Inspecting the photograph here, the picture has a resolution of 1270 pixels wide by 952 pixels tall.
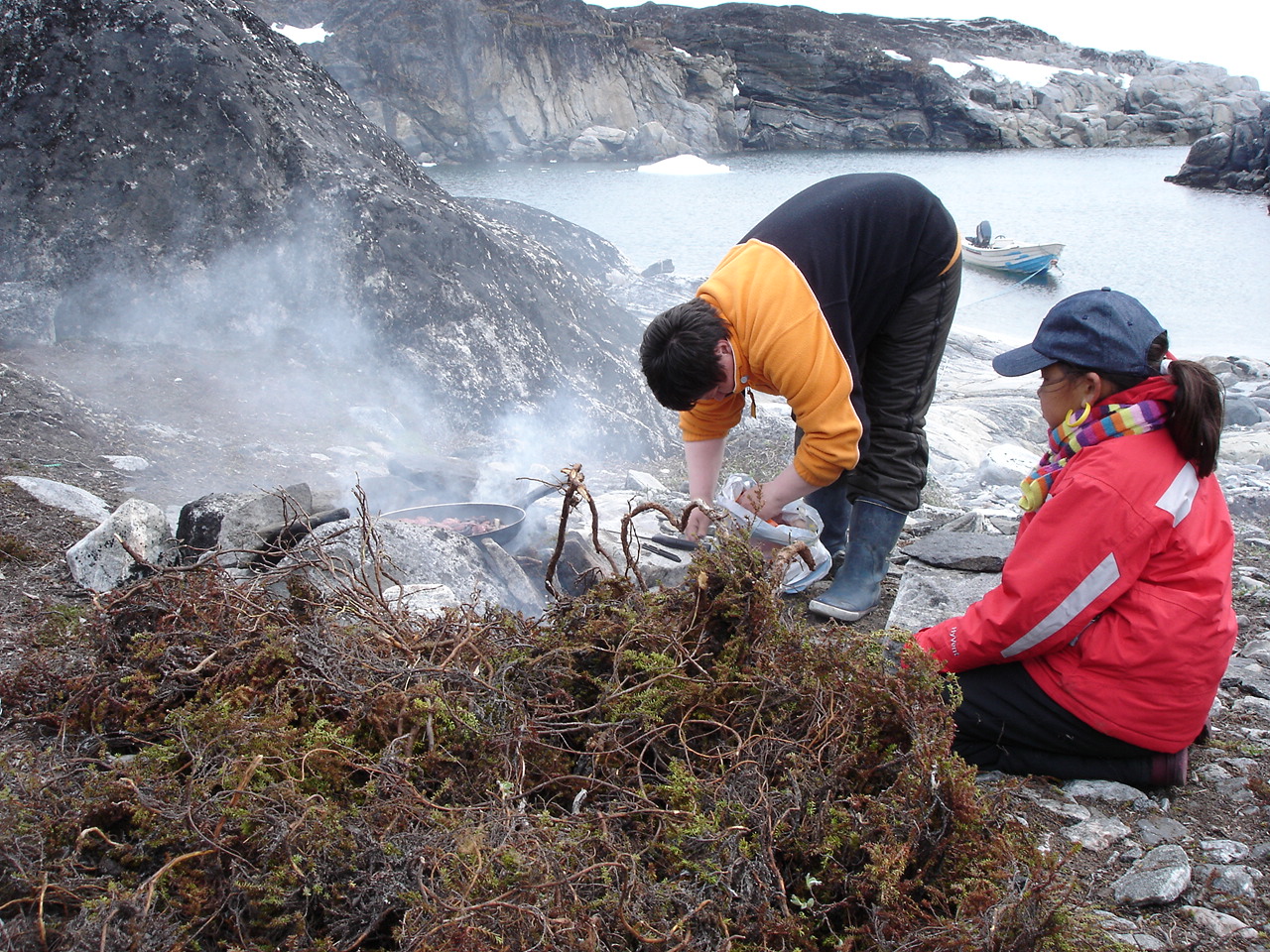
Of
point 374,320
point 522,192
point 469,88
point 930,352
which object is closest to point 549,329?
point 374,320

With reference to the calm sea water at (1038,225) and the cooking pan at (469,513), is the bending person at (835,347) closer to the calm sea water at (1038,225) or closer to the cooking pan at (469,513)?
the cooking pan at (469,513)

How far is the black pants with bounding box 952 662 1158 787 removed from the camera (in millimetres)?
2125

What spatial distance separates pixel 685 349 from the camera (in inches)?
93.8

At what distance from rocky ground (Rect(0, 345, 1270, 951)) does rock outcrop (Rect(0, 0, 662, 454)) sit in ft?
1.63

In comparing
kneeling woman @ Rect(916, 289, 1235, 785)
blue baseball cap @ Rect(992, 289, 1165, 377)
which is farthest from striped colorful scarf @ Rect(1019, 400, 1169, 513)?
blue baseball cap @ Rect(992, 289, 1165, 377)

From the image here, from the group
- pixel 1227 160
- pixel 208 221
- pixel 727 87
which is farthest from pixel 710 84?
pixel 208 221

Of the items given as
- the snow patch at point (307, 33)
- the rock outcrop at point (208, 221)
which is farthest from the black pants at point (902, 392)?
the snow patch at point (307, 33)

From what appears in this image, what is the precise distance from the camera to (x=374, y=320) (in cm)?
561

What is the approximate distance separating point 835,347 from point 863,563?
1.02 meters

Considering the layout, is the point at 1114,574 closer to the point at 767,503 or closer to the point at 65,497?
the point at 767,503

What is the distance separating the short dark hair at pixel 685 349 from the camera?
7.84 feet

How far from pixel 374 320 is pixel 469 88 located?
35.7 metres

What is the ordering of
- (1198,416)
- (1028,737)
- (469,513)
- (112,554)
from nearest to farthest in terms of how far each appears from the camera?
(1198,416)
(1028,737)
(112,554)
(469,513)

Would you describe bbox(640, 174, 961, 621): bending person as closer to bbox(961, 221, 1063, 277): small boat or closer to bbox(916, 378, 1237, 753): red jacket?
bbox(916, 378, 1237, 753): red jacket
